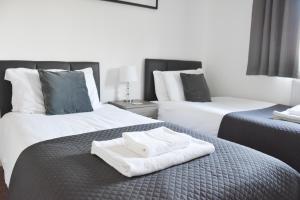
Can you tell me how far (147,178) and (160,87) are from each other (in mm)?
2342

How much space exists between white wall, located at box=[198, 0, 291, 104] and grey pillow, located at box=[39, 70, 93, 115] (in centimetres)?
225

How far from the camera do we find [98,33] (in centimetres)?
304

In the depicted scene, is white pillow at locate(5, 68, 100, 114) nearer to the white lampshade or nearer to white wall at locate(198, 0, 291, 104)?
the white lampshade

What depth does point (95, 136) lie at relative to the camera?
5.58 ft

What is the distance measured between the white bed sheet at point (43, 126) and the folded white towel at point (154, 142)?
1.82ft

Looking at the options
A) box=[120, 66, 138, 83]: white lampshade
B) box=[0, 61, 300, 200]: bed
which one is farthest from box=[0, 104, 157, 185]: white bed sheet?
box=[120, 66, 138, 83]: white lampshade

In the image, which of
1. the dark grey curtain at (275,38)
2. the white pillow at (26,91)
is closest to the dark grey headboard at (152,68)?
the dark grey curtain at (275,38)

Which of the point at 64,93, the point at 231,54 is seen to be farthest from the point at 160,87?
the point at 64,93

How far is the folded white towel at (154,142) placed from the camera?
131 centimetres

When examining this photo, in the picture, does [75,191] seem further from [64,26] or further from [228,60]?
[228,60]

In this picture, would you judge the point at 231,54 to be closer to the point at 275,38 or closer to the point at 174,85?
the point at 275,38

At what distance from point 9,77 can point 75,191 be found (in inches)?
68.8

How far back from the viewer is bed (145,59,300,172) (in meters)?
2.12

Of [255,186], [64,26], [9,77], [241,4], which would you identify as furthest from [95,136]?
[241,4]
